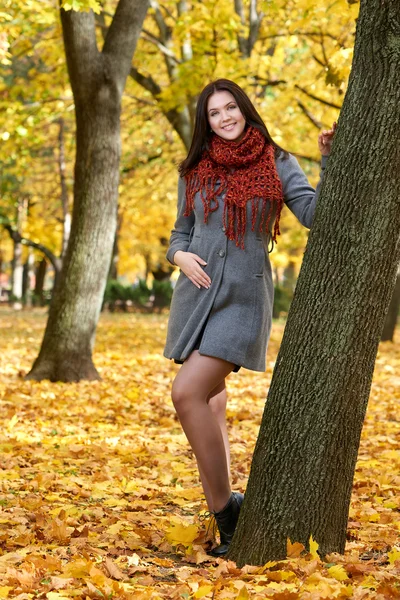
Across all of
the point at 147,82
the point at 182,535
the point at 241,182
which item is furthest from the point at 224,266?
the point at 147,82

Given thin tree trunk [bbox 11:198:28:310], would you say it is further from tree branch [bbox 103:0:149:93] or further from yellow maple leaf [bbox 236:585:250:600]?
yellow maple leaf [bbox 236:585:250:600]

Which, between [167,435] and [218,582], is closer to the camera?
[218,582]

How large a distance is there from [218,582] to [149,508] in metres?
1.47

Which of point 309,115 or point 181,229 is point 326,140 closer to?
point 181,229

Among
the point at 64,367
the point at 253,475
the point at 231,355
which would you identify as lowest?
the point at 64,367

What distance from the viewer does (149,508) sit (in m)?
4.49

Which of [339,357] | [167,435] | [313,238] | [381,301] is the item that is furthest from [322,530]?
[167,435]

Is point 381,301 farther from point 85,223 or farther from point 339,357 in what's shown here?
point 85,223

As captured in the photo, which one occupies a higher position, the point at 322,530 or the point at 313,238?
the point at 313,238

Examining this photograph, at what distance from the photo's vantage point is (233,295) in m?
3.57

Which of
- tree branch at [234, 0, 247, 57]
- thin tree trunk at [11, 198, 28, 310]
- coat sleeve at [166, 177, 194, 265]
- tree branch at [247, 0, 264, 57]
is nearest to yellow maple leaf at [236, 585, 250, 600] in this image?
coat sleeve at [166, 177, 194, 265]

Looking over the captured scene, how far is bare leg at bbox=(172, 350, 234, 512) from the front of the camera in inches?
136

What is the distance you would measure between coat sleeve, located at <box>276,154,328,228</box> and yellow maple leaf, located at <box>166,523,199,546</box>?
1.52m

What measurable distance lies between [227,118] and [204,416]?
4.35 ft
